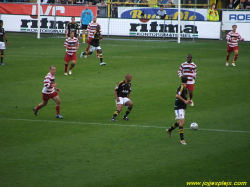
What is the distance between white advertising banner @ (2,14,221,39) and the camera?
41.9 metres

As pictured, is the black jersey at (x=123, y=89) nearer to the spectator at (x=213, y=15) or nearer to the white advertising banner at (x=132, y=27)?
→ the white advertising banner at (x=132, y=27)

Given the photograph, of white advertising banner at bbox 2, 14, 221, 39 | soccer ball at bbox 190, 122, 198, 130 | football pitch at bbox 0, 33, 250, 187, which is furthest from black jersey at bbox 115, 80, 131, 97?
white advertising banner at bbox 2, 14, 221, 39

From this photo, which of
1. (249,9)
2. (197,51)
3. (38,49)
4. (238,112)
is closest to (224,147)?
(238,112)

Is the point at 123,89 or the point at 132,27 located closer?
the point at 123,89

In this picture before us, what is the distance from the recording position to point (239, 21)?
137ft

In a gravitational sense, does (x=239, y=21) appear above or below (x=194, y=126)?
above

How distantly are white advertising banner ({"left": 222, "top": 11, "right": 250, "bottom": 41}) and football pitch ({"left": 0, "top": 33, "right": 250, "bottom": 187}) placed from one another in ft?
28.4

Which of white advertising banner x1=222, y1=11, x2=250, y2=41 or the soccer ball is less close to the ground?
white advertising banner x1=222, y1=11, x2=250, y2=41

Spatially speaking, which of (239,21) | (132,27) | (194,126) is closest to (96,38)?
(132,27)

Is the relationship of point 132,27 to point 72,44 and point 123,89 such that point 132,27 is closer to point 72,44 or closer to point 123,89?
point 72,44

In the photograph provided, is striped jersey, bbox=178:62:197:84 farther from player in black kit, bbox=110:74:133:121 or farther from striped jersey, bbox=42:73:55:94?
striped jersey, bbox=42:73:55:94

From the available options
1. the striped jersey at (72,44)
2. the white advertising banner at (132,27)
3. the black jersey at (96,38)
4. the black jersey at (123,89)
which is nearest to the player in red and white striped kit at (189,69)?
the black jersey at (123,89)

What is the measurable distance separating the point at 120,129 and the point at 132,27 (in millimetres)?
27092

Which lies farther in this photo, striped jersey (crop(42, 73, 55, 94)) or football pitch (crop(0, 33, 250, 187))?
striped jersey (crop(42, 73, 55, 94))
